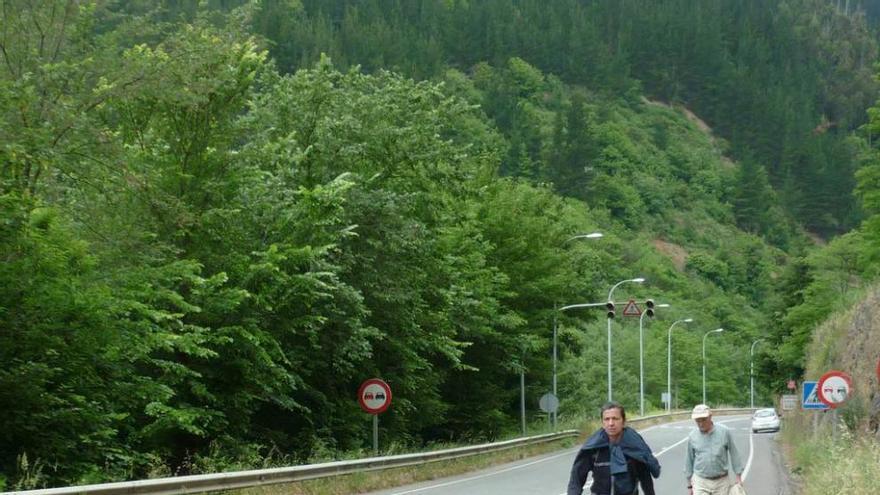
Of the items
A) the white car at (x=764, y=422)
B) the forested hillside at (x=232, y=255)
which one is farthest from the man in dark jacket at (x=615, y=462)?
the white car at (x=764, y=422)

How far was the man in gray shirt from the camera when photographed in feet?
46.2

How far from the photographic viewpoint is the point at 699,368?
13462cm

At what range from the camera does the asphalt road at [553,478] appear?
26.4 meters

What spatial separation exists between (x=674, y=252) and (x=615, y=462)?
175 meters

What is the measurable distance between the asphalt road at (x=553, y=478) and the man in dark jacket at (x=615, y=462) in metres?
14.6

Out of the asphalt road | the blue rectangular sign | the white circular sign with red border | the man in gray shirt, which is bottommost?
the asphalt road

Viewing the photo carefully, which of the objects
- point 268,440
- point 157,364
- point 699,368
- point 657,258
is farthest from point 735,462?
point 657,258

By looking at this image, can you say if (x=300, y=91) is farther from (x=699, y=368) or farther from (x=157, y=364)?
(x=699, y=368)

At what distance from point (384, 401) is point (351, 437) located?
6.14 metres

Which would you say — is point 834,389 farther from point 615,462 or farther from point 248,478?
point 615,462

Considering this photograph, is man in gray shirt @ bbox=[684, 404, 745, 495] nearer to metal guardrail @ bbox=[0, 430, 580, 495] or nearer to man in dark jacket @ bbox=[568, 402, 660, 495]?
man in dark jacket @ bbox=[568, 402, 660, 495]

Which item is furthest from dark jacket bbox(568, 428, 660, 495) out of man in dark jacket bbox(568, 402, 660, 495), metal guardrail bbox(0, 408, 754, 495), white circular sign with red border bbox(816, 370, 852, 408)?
white circular sign with red border bbox(816, 370, 852, 408)

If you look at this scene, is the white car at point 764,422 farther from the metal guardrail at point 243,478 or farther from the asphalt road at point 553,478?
the metal guardrail at point 243,478

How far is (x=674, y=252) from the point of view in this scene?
7215 inches
